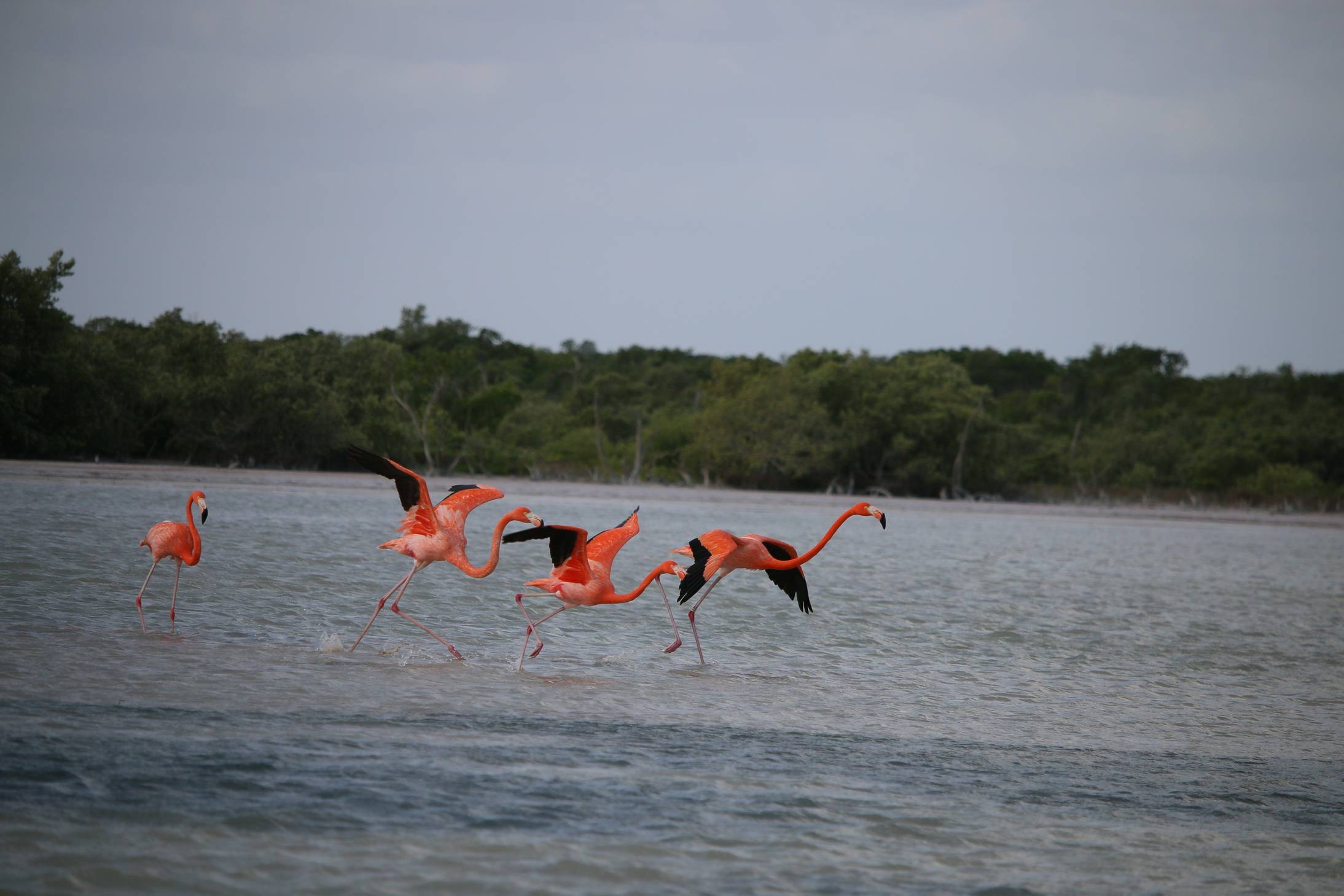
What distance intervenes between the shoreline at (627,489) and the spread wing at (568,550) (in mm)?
21898

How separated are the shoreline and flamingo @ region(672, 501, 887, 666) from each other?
22.1 meters

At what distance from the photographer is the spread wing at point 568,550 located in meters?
7.83

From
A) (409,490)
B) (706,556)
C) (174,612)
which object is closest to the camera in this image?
(409,490)

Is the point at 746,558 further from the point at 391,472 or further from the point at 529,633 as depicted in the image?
the point at 391,472

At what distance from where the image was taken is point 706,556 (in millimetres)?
8305

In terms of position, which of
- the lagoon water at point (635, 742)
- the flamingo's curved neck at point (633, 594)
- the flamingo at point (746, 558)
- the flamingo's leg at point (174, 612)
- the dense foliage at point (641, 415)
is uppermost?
the dense foliage at point (641, 415)

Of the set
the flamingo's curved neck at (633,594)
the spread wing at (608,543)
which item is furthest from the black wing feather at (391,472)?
the flamingo's curved neck at (633,594)

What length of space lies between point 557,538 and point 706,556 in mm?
1100

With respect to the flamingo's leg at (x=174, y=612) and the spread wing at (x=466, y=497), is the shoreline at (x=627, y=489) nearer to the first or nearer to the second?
the flamingo's leg at (x=174, y=612)

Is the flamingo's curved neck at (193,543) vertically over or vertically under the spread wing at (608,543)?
under

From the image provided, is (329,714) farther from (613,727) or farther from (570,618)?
(570,618)

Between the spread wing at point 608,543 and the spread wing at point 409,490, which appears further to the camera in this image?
the spread wing at point 608,543

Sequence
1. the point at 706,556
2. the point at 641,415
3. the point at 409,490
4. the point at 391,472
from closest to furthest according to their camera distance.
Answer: the point at 391,472 < the point at 409,490 < the point at 706,556 < the point at 641,415

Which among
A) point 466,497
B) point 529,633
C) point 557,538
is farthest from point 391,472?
point 529,633
